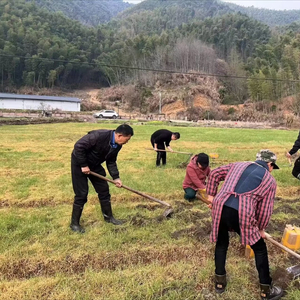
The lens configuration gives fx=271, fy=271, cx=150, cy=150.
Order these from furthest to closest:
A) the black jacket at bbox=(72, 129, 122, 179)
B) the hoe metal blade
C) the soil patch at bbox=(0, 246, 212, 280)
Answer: the black jacket at bbox=(72, 129, 122, 179) < the soil patch at bbox=(0, 246, 212, 280) < the hoe metal blade

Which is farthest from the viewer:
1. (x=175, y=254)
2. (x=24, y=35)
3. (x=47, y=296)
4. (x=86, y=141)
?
(x=24, y=35)

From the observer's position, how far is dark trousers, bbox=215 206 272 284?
8.27 feet

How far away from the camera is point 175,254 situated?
3.50m

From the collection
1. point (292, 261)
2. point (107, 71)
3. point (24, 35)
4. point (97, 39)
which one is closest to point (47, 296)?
point (292, 261)

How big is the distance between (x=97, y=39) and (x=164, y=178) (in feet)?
310

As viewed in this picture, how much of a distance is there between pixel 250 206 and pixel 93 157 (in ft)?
7.77

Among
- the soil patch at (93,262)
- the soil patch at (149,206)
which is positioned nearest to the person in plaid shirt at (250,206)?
the soil patch at (93,262)

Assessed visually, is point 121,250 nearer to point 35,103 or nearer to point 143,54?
point 35,103

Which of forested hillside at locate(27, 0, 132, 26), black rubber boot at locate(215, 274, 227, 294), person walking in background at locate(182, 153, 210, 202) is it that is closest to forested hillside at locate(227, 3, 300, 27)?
forested hillside at locate(27, 0, 132, 26)

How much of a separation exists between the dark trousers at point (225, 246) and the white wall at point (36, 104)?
49.0 meters

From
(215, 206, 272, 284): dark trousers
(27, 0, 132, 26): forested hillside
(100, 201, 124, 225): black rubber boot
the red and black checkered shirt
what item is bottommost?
(100, 201, 124, 225): black rubber boot

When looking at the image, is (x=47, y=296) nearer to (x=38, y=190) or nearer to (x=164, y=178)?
(x=38, y=190)

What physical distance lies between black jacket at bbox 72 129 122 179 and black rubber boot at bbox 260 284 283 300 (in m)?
2.52

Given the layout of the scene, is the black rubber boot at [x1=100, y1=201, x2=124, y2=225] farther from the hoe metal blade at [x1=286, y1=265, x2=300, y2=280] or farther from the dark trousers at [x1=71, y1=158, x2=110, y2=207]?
the hoe metal blade at [x1=286, y1=265, x2=300, y2=280]
